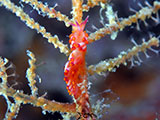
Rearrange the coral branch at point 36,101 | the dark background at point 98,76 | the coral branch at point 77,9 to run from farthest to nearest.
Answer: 1. the dark background at point 98,76
2. the coral branch at point 77,9
3. the coral branch at point 36,101

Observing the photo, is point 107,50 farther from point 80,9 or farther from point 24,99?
point 24,99

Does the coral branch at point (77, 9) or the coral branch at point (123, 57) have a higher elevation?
the coral branch at point (77, 9)

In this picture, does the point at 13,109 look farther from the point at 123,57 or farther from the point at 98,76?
the point at 98,76

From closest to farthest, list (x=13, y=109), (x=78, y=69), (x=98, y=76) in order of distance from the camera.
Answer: (x=13, y=109)
(x=78, y=69)
(x=98, y=76)

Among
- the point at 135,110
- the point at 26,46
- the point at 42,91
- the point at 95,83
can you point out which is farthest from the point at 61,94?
the point at 135,110

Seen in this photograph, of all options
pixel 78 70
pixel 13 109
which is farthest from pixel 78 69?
pixel 13 109

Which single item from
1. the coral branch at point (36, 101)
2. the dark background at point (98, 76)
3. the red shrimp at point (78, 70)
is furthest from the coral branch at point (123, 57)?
the dark background at point (98, 76)

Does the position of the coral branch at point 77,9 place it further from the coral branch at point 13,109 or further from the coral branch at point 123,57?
the coral branch at point 13,109

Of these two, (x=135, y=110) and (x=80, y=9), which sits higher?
(x=80, y=9)
